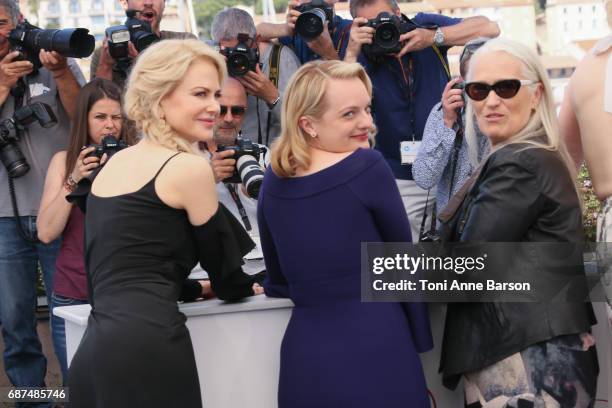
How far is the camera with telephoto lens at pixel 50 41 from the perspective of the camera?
4453mm

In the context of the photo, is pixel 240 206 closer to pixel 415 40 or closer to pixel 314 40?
pixel 314 40

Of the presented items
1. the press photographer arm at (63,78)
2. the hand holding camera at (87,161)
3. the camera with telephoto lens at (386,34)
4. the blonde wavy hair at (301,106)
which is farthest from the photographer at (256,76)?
the blonde wavy hair at (301,106)

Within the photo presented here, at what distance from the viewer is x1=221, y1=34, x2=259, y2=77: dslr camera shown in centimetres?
460

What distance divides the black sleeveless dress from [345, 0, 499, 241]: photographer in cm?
210

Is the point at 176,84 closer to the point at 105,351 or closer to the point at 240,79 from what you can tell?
the point at 105,351

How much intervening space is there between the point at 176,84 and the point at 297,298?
0.71 m

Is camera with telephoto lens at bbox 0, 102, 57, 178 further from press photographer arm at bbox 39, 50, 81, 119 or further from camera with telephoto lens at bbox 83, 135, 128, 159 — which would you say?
camera with telephoto lens at bbox 83, 135, 128, 159

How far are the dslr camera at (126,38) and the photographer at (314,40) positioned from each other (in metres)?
0.68

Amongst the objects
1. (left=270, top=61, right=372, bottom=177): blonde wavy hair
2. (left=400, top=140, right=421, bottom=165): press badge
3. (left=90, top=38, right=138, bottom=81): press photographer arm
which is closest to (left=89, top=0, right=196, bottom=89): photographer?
(left=90, top=38, right=138, bottom=81): press photographer arm

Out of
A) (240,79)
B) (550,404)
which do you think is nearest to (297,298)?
(550,404)

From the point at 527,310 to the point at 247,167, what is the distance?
1.41m

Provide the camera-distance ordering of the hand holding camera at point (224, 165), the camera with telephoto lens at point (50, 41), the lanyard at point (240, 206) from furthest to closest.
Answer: the camera with telephoto lens at point (50, 41) < the lanyard at point (240, 206) < the hand holding camera at point (224, 165)

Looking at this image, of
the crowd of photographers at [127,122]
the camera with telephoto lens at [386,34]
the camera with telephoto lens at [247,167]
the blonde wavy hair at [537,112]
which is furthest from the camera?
the camera with telephoto lens at [386,34]

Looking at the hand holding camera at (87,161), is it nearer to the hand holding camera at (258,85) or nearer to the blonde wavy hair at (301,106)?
the hand holding camera at (258,85)
